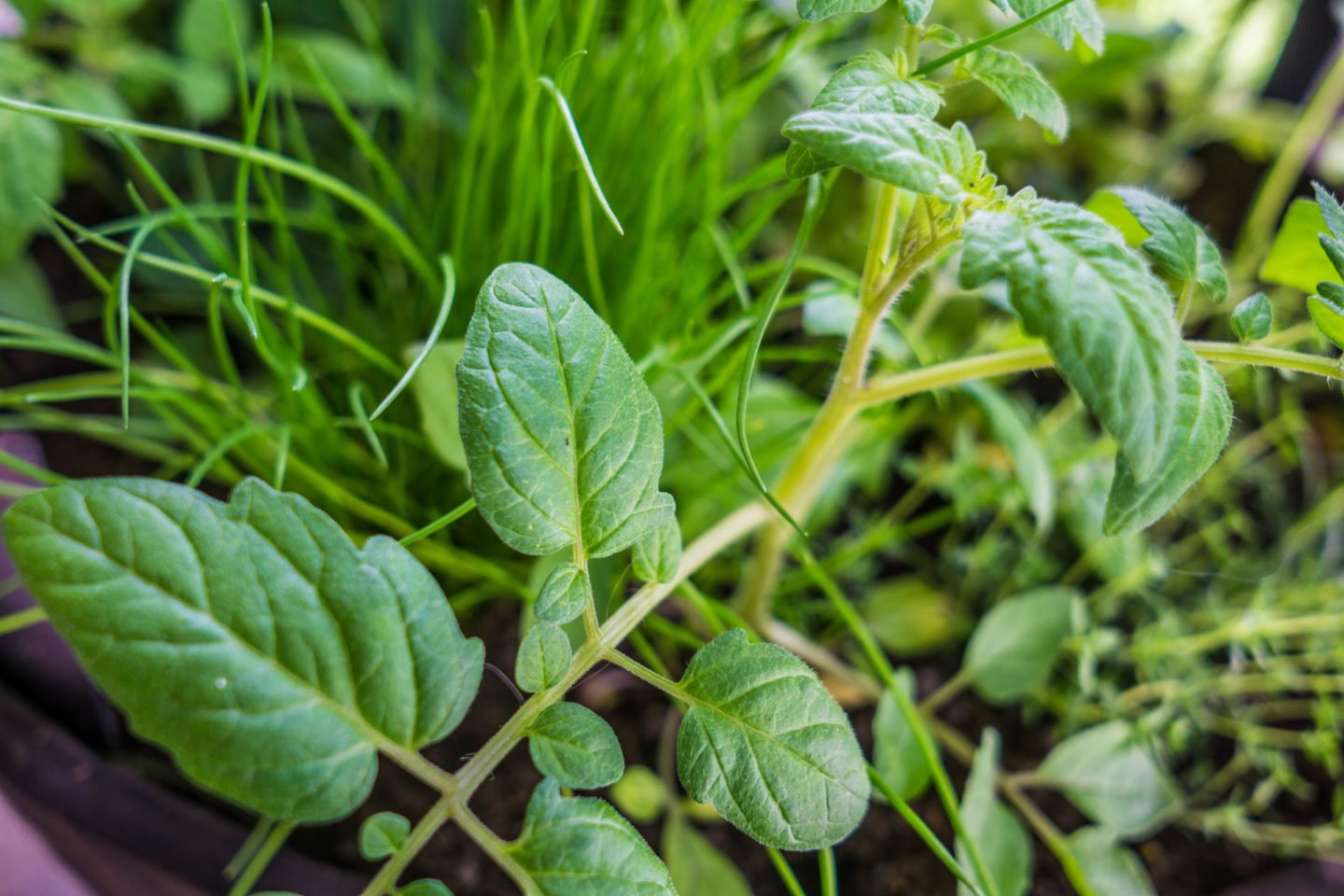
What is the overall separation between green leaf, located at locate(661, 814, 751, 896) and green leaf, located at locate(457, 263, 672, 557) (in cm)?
25

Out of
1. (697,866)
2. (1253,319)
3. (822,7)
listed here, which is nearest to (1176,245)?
(1253,319)

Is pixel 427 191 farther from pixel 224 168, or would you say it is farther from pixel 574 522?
pixel 574 522

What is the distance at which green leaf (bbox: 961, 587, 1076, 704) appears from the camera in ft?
1.77

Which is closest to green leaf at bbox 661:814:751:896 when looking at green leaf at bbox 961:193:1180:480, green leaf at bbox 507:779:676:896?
green leaf at bbox 507:779:676:896

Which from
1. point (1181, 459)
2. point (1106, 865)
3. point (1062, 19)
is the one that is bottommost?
point (1106, 865)

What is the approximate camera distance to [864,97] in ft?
0.94

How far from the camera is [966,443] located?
0.65 metres

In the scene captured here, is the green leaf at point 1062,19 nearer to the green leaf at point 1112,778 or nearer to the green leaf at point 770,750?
the green leaf at point 770,750

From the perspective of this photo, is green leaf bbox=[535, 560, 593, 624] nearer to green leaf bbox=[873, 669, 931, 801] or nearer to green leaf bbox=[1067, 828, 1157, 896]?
green leaf bbox=[873, 669, 931, 801]

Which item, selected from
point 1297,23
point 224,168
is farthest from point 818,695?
point 1297,23

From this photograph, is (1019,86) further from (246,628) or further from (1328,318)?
(246,628)

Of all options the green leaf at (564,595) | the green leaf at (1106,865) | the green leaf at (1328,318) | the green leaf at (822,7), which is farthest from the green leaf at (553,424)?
the green leaf at (1106,865)

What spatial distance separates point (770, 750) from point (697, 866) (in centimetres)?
22

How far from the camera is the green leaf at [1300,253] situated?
372mm
